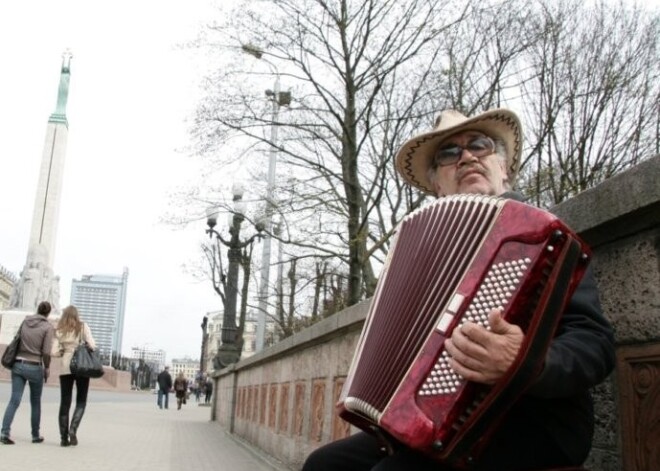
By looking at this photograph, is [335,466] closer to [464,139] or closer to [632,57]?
[464,139]

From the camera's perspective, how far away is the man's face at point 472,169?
→ 2850 mm

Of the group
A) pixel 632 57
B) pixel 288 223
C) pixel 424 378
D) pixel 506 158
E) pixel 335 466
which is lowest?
pixel 335 466

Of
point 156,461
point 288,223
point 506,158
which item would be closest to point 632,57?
point 288,223

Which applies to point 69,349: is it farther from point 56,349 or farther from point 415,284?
point 415,284

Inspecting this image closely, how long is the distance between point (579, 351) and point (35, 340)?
27.7 ft

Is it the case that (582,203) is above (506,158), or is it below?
below

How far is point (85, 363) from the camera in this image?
8812 mm

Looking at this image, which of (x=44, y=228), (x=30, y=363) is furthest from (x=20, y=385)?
(x=44, y=228)

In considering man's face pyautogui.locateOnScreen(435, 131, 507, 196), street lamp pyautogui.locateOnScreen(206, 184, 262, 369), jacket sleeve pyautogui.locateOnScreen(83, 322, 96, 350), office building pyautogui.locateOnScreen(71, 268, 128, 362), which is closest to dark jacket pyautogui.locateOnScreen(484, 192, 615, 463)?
man's face pyautogui.locateOnScreen(435, 131, 507, 196)

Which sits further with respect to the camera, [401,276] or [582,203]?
[582,203]

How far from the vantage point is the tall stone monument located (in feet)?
151

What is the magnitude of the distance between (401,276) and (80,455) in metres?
7.44

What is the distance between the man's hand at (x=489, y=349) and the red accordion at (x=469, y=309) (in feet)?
0.08

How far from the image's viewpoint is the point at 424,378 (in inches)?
77.9
